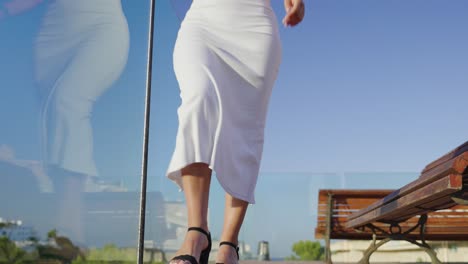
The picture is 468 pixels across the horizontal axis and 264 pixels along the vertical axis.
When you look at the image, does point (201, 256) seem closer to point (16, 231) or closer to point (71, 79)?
point (16, 231)

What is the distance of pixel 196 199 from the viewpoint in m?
1.47

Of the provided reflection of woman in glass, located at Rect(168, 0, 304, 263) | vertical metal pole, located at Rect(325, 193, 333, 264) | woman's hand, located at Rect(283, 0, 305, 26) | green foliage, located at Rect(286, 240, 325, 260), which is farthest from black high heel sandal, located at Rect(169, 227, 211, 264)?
green foliage, located at Rect(286, 240, 325, 260)

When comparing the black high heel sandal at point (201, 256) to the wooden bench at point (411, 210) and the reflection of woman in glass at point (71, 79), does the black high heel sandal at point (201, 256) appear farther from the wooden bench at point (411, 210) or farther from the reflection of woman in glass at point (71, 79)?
the reflection of woman in glass at point (71, 79)

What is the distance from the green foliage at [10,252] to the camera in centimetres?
245

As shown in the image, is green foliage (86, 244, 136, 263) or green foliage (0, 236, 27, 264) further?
green foliage (86, 244, 136, 263)

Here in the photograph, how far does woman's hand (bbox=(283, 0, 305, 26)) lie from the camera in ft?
6.01

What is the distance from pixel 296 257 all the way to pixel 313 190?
2.66 ft

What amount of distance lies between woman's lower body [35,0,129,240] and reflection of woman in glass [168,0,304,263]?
1355 millimetres

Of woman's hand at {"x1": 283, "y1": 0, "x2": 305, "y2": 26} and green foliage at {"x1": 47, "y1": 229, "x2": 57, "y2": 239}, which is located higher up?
woman's hand at {"x1": 283, "y1": 0, "x2": 305, "y2": 26}

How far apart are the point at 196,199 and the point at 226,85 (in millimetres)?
334

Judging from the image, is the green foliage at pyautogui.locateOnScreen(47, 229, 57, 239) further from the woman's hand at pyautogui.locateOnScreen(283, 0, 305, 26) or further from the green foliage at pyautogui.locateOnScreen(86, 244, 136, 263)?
the woman's hand at pyautogui.locateOnScreen(283, 0, 305, 26)

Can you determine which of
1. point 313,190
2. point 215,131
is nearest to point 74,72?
point 215,131

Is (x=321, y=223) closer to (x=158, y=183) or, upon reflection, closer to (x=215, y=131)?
(x=158, y=183)

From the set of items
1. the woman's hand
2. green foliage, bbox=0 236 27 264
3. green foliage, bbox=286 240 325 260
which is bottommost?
green foliage, bbox=286 240 325 260
